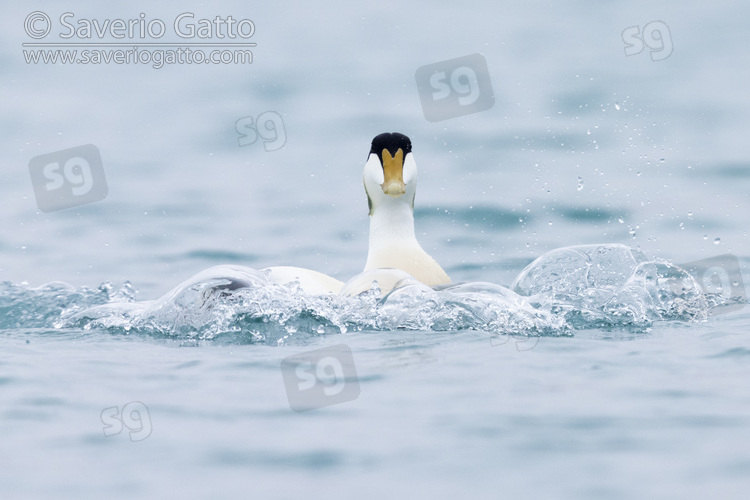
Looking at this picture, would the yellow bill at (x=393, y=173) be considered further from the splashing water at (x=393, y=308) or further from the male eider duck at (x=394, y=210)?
the splashing water at (x=393, y=308)

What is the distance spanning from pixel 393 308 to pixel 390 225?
105cm

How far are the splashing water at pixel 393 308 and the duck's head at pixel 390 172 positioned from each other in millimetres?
711

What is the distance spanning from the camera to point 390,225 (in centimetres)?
549

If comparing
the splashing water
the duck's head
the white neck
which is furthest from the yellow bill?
the splashing water

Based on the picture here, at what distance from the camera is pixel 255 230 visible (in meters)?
7.28

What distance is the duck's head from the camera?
211 inches

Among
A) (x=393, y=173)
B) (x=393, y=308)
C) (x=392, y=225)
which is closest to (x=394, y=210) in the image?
(x=392, y=225)

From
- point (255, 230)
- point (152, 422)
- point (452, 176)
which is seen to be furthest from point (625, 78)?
point (152, 422)

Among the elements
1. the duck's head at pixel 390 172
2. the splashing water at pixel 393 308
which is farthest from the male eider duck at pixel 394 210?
the splashing water at pixel 393 308

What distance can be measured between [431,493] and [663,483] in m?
0.59

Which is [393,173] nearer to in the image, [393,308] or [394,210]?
[394,210]

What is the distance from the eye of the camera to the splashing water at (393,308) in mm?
4312

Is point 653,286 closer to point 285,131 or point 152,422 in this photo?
point 152,422

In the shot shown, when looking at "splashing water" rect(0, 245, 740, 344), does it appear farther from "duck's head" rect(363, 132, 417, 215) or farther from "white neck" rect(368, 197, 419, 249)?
"duck's head" rect(363, 132, 417, 215)
